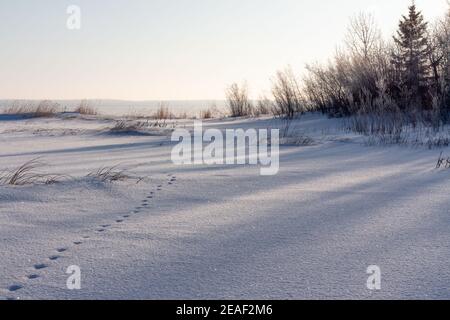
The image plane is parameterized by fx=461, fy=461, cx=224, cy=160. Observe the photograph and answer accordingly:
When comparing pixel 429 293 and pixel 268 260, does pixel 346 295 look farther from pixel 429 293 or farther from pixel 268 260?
pixel 268 260

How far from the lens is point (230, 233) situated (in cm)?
222

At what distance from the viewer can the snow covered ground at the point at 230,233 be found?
5.25 ft

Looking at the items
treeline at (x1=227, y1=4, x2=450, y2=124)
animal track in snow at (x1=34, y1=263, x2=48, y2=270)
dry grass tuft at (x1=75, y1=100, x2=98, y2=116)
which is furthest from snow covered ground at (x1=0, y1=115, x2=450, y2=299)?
dry grass tuft at (x1=75, y1=100, x2=98, y2=116)

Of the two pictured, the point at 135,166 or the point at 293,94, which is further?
the point at 293,94

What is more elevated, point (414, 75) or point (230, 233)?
point (414, 75)

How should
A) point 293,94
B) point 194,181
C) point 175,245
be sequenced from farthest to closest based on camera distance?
point 293,94
point 194,181
point 175,245

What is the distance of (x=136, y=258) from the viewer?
6.18 ft

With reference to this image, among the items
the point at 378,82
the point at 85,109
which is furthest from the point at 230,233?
the point at 85,109

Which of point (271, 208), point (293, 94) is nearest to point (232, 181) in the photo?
point (271, 208)

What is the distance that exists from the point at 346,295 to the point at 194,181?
83.4 inches

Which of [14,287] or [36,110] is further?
[36,110]

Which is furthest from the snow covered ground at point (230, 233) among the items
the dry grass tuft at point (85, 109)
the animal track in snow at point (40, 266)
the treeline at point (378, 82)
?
the dry grass tuft at point (85, 109)

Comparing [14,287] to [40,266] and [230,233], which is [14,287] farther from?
[230,233]

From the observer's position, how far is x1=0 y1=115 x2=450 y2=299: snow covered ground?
160cm
